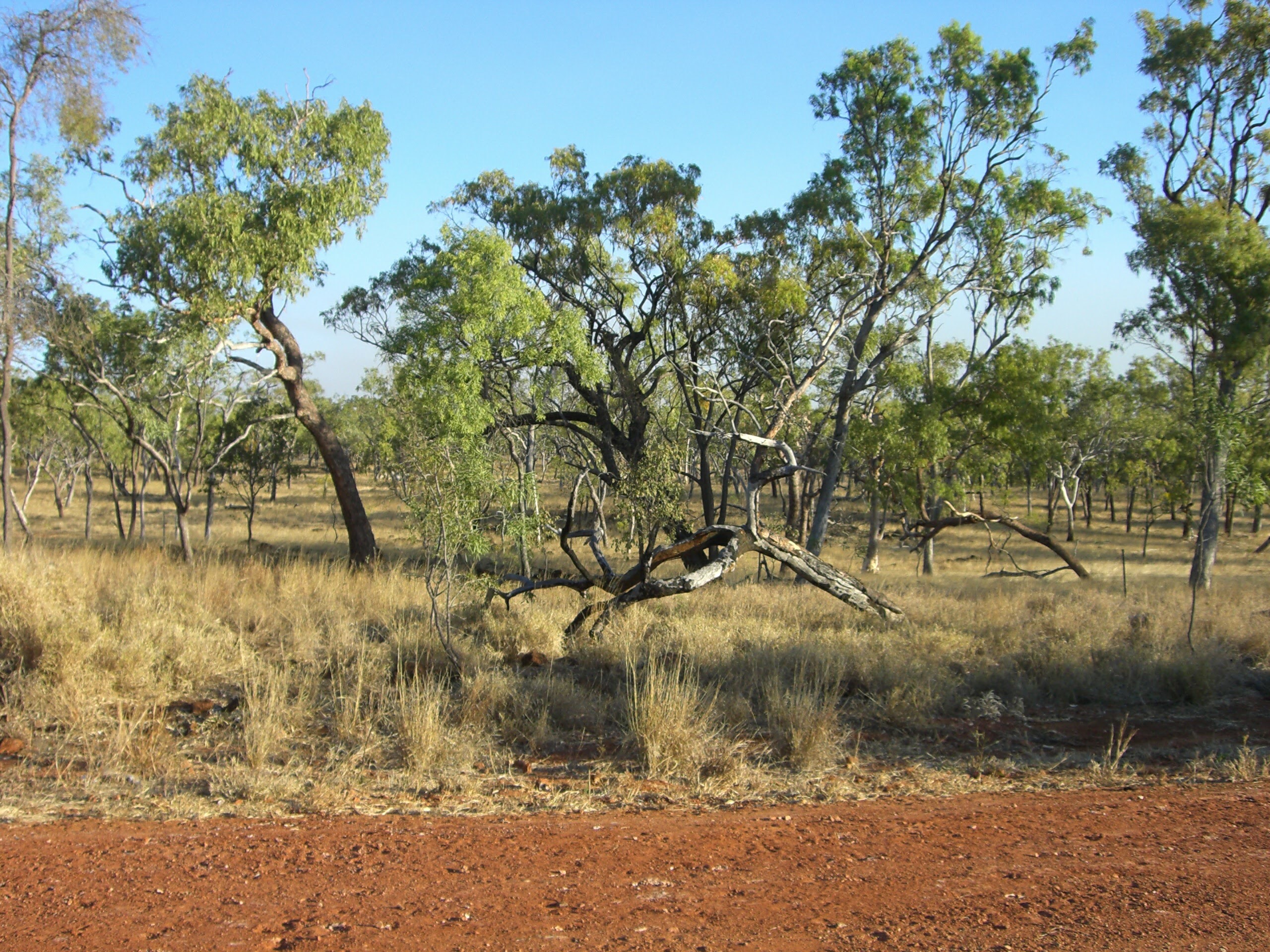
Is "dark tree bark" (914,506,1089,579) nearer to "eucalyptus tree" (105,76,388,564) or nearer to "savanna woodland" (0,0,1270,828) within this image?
"savanna woodland" (0,0,1270,828)

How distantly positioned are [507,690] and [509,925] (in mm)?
3662

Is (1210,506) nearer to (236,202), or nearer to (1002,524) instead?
(1002,524)

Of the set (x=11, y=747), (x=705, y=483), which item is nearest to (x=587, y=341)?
(x=705, y=483)

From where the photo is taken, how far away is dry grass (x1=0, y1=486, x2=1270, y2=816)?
5.93m

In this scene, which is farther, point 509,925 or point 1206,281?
point 1206,281

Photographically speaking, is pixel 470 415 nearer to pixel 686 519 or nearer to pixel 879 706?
pixel 686 519

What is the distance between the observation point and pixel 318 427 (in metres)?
16.7

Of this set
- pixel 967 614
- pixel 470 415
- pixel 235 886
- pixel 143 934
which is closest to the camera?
pixel 143 934

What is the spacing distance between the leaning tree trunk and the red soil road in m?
11.4

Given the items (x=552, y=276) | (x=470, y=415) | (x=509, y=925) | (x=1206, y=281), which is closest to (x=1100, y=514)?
(x=1206, y=281)

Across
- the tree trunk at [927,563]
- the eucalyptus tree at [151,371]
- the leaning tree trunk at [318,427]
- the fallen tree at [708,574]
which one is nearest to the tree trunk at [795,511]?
the tree trunk at [927,563]

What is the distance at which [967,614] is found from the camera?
11320 millimetres

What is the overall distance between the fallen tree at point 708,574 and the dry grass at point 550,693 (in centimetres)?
30

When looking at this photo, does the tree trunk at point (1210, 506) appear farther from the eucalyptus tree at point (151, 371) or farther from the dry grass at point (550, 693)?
the eucalyptus tree at point (151, 371)
